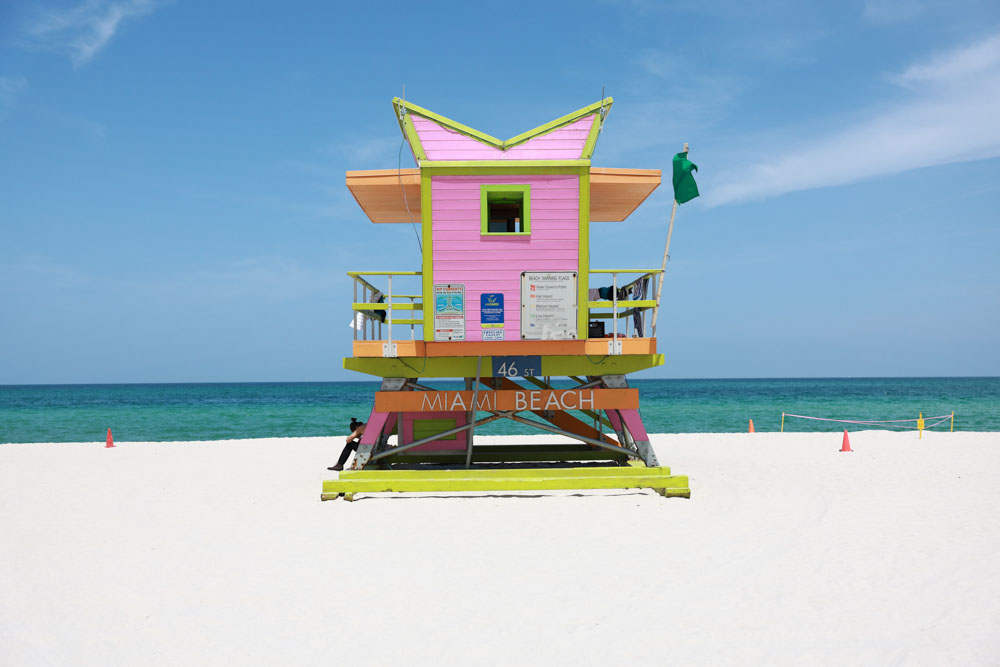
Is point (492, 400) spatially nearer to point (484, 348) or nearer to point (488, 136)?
point (484, 348)

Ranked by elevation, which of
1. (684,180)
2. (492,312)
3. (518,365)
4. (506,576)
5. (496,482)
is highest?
(684,180)

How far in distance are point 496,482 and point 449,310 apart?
3.22m

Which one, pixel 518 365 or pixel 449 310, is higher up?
pixel 449 310

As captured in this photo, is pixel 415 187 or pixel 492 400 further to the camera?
pixel 415 187

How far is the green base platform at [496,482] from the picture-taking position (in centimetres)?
1191

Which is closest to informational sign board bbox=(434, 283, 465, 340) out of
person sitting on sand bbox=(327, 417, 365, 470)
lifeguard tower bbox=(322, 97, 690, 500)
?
lifeguard tower bbox=(322, 97, 690, 500)

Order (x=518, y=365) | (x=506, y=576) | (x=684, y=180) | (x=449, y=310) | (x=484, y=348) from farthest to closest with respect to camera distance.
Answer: (x=518, y=365) → (x=684, y=180) → (x=484, y=348) → (x=449, y=310) → (x=506, y=576)

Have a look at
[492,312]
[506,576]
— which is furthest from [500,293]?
[506,576]

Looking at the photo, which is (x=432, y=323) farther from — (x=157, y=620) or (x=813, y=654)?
(x=813, y=654)

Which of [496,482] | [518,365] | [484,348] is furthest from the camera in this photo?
[518,365]

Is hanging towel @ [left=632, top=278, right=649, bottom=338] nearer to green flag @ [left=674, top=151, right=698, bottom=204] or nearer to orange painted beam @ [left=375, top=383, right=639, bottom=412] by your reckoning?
orange painted beam @ [left=375, top=383, right=639, bottom=412]

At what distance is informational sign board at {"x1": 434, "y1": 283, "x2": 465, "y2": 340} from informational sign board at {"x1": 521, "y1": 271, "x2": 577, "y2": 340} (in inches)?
44.5

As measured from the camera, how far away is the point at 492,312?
39.9ft

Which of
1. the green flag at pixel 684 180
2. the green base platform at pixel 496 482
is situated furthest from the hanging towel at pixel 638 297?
the green base platform at pixel 496 482
